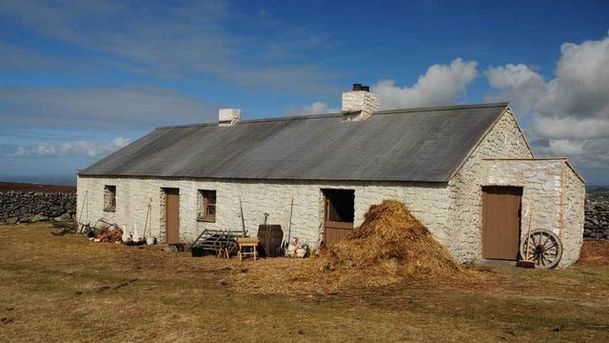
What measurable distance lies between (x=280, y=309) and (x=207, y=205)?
11.2m

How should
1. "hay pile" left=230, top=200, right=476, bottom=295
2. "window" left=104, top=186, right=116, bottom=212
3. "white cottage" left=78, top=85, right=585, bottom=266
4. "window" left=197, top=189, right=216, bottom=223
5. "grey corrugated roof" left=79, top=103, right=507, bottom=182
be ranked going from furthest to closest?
"window" left=104, top=186, right=116, bottom=212 → "window" left=197, top=189, right=216, bottom=223 → "grey corrugated roof" left=79, top=103, right=507, bottom=182 → "white cottage" left=78, top=85, right=585, bottom=266 → "hay pile" left=230, top=200, right=476, bottom=295

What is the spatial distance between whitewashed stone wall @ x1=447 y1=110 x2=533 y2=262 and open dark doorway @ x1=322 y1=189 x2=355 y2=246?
130 inches

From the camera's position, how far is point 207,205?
21.2 m

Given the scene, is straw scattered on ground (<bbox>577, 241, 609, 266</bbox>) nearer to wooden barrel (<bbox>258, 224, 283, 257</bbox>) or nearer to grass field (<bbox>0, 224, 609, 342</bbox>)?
grass field (<bbox>0, 224, 609, 342</bbox>)

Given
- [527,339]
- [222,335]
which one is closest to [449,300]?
[527,339]

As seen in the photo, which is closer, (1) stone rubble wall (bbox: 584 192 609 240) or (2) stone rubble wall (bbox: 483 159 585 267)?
(2) stone rubble wall (bbox: 483 159 585 267)

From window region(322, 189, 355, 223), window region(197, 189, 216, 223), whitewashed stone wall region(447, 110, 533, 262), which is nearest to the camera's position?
whitewashed stone wall region(447, 110, 533, 262)

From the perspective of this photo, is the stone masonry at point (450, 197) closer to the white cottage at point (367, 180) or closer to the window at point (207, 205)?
the white cottage at point (367, 180)

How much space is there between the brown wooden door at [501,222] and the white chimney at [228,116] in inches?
540

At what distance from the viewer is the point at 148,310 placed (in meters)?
10.4

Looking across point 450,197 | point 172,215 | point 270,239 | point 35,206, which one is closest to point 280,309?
point 450,197

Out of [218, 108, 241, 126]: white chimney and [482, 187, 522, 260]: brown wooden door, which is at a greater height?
[218, 108, 241, 126]: white chimney

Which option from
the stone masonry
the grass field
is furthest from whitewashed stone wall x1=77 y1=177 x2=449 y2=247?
the grass field

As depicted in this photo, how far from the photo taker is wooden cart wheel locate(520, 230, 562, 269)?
15.5m
